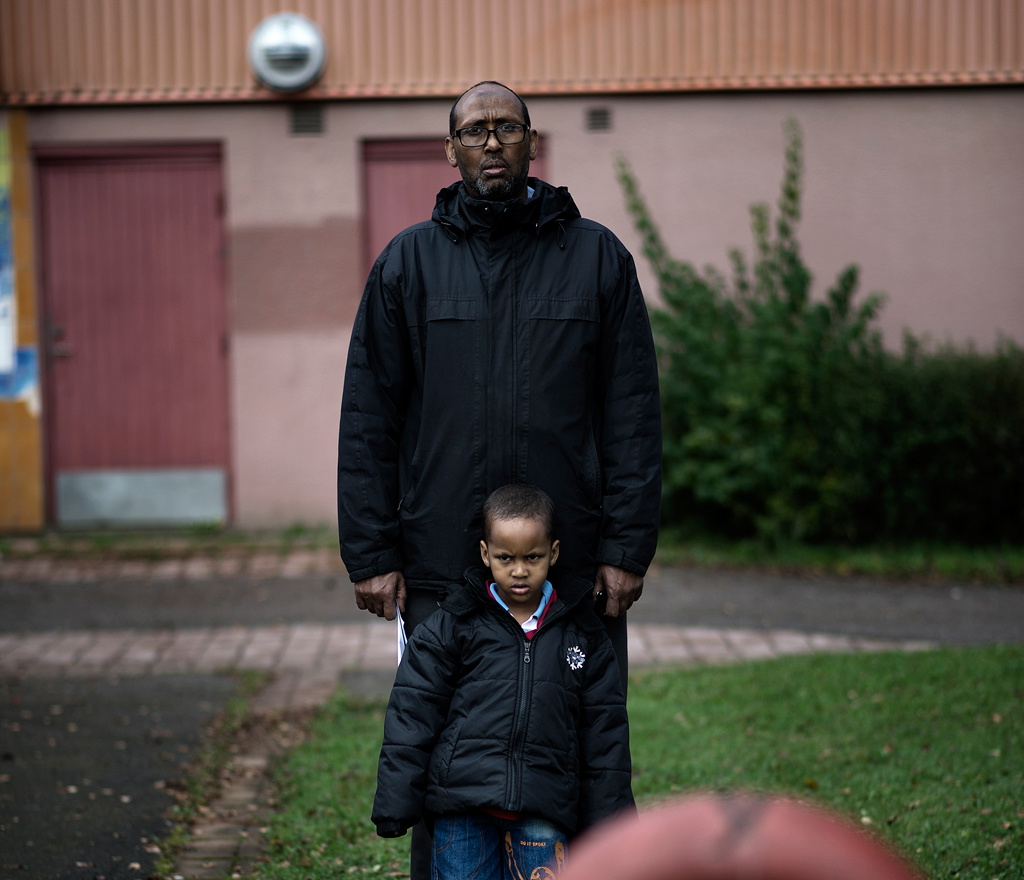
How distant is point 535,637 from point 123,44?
314 inches

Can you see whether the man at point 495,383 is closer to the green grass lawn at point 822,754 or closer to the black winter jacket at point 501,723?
the black winter jacket at point 501,723

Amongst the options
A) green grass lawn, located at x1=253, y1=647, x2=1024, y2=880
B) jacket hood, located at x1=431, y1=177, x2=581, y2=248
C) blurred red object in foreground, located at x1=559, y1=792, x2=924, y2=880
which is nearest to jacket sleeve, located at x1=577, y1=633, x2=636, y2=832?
jacket hood, located at x1=431, y1=177, x2=581, y2=248

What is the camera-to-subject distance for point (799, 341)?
8.55 metres

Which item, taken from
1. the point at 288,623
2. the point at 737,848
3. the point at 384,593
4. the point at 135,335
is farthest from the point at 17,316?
the point at 737,848

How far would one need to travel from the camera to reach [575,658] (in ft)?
10.0

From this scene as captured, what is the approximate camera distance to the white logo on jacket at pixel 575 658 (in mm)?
3045

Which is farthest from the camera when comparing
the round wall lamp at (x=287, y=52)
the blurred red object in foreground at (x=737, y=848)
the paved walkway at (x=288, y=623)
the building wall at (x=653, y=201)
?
the building wall at (x=653, y=201)

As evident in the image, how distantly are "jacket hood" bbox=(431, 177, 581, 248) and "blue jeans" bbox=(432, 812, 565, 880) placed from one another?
1458 millimetres

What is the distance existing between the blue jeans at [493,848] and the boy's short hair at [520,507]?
2.24 feet

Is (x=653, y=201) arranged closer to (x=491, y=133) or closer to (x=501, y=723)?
(x=491, y=133)

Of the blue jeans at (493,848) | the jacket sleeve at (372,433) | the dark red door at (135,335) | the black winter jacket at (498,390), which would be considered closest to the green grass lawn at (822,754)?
the blue jeans at (493,848)

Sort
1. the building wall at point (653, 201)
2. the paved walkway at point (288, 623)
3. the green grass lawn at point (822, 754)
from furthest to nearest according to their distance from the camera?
the building wall at point (653, 201)
the paved walkway at point (288, 623)
the green grass lawn at point (822, 754)

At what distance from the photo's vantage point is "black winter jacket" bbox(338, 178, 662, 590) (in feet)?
10.5

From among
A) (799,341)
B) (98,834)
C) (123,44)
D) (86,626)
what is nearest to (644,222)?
(799,341)
